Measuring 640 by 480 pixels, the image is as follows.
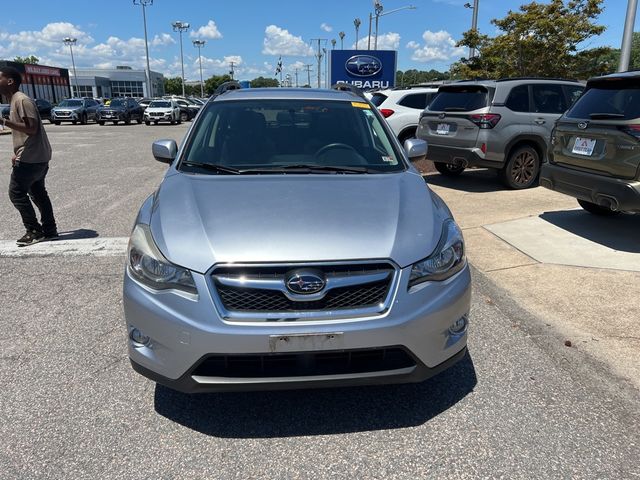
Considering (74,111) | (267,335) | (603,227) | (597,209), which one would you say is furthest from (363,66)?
(267,335)

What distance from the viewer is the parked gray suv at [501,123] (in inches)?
344

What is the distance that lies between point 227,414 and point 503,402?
1579 millimetres

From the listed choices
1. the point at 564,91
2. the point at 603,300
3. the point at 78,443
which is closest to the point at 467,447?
the point at 78,443

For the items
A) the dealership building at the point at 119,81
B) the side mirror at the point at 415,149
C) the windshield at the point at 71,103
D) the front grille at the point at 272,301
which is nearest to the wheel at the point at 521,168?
the side mirror at the point at 415,149

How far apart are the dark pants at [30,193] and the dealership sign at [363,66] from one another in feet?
62.3

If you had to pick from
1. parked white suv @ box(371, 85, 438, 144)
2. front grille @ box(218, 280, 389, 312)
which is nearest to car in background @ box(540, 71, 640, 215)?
front grille @ box(218, 280, 389, 312)

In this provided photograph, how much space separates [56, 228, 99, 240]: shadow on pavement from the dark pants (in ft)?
0.61

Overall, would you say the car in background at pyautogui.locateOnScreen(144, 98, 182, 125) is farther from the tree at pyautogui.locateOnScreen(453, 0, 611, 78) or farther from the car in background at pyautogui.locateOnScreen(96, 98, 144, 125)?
the tree at pyautogui.locateOnScreen(453, 0, 611, 78)

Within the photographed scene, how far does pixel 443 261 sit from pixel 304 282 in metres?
0.77

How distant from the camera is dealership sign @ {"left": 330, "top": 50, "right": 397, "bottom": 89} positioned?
930 inches

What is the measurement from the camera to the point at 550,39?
16953 mm

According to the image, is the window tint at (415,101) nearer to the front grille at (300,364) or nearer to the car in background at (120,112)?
the front grille at (300,364)

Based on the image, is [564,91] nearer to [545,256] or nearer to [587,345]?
[545,256]

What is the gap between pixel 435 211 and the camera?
308 centimetres
